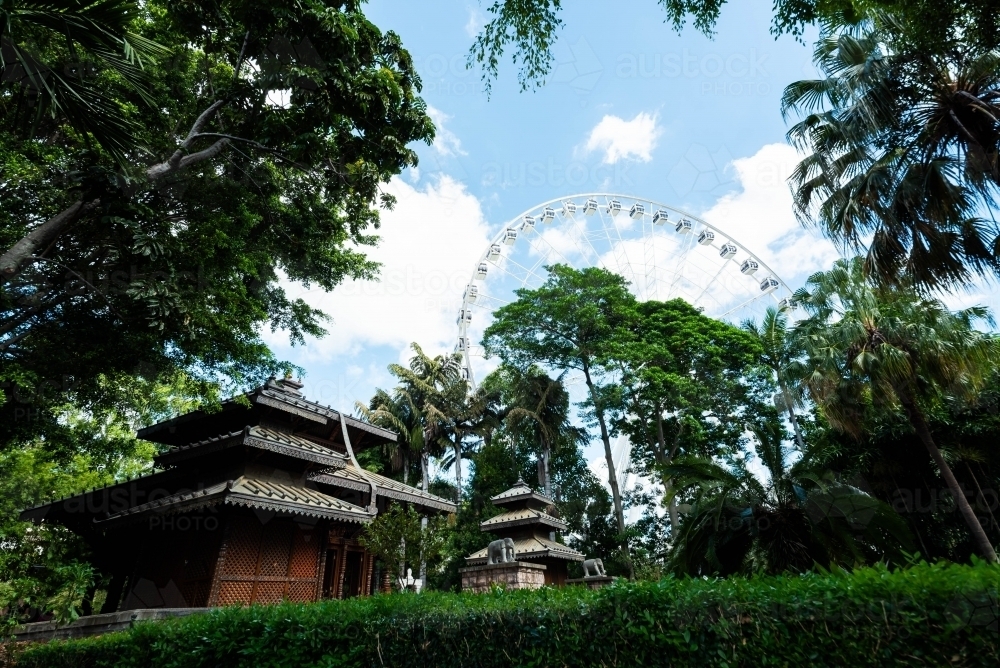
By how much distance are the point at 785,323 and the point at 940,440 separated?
11065mm

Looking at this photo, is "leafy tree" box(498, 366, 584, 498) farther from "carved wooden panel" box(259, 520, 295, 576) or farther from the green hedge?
the green hedge

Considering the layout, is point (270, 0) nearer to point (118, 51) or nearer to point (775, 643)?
point (118, 51)

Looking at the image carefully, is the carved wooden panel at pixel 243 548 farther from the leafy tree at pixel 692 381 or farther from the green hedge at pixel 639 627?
the leafy tree at pixel 692 381


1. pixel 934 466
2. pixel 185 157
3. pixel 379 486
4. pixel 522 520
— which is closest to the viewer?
pixel 185 157

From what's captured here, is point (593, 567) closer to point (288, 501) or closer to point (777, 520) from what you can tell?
point (777, 520)

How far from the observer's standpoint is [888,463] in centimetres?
1984

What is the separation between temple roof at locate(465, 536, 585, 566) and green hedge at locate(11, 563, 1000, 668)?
10663 millimetres

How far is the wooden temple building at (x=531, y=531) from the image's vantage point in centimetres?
1619

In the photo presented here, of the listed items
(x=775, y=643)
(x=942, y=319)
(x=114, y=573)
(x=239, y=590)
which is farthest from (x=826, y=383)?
(x=114, y=573)

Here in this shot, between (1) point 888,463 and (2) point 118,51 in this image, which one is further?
(1) point 888,463

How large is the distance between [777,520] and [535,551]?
773 centimetres

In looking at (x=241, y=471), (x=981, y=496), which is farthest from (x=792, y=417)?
(x=241, y=471)

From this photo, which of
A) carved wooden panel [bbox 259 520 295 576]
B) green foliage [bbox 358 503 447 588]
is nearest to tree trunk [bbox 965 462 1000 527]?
green foliage [bbox 358 503 447 588]

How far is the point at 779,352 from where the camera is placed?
27344 millimetres
